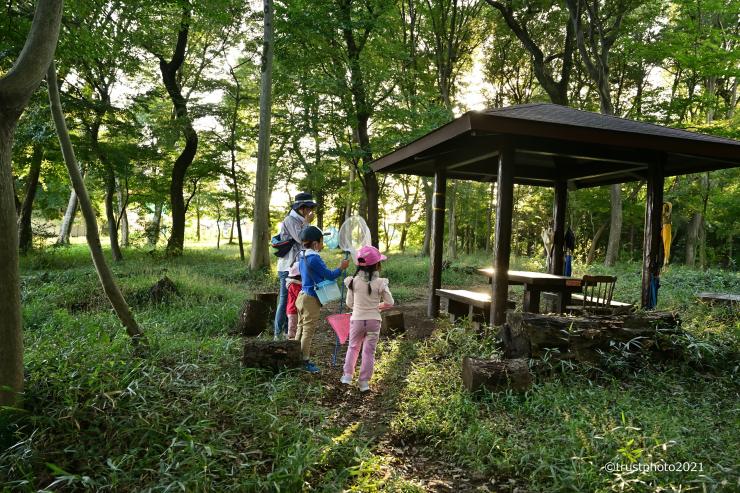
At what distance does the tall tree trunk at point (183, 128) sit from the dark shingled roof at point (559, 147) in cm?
1032

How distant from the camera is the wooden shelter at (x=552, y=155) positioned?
5.46m

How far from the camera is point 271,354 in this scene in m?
4.79

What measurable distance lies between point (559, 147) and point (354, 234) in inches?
135

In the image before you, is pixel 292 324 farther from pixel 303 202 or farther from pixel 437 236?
pixel 437 236

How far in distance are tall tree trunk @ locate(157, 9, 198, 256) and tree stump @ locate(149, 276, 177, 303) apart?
8.09 m

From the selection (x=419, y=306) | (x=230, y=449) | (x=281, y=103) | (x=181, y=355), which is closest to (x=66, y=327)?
(x=181, y=355)

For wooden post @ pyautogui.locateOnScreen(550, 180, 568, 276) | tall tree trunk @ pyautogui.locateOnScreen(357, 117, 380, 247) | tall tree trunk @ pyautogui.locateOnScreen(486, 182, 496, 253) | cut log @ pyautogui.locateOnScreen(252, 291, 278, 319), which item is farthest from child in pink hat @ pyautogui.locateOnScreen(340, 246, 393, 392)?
tall tree trunk @ pyautogui.locateOnScreen(486, 182, 496, 253)

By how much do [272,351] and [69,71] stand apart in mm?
13049

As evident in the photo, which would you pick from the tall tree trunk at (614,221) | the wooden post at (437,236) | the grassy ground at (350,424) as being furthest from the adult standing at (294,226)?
the tall tree trunk at (614,221)

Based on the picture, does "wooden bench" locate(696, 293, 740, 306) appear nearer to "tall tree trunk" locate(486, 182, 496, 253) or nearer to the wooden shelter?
the wooden shelter

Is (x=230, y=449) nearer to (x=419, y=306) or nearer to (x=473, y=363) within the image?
(x=473, y=363)

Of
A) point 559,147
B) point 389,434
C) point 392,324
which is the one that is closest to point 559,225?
point 559,147

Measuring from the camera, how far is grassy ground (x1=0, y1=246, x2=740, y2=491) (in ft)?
9.07

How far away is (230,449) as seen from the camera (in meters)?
3.07
